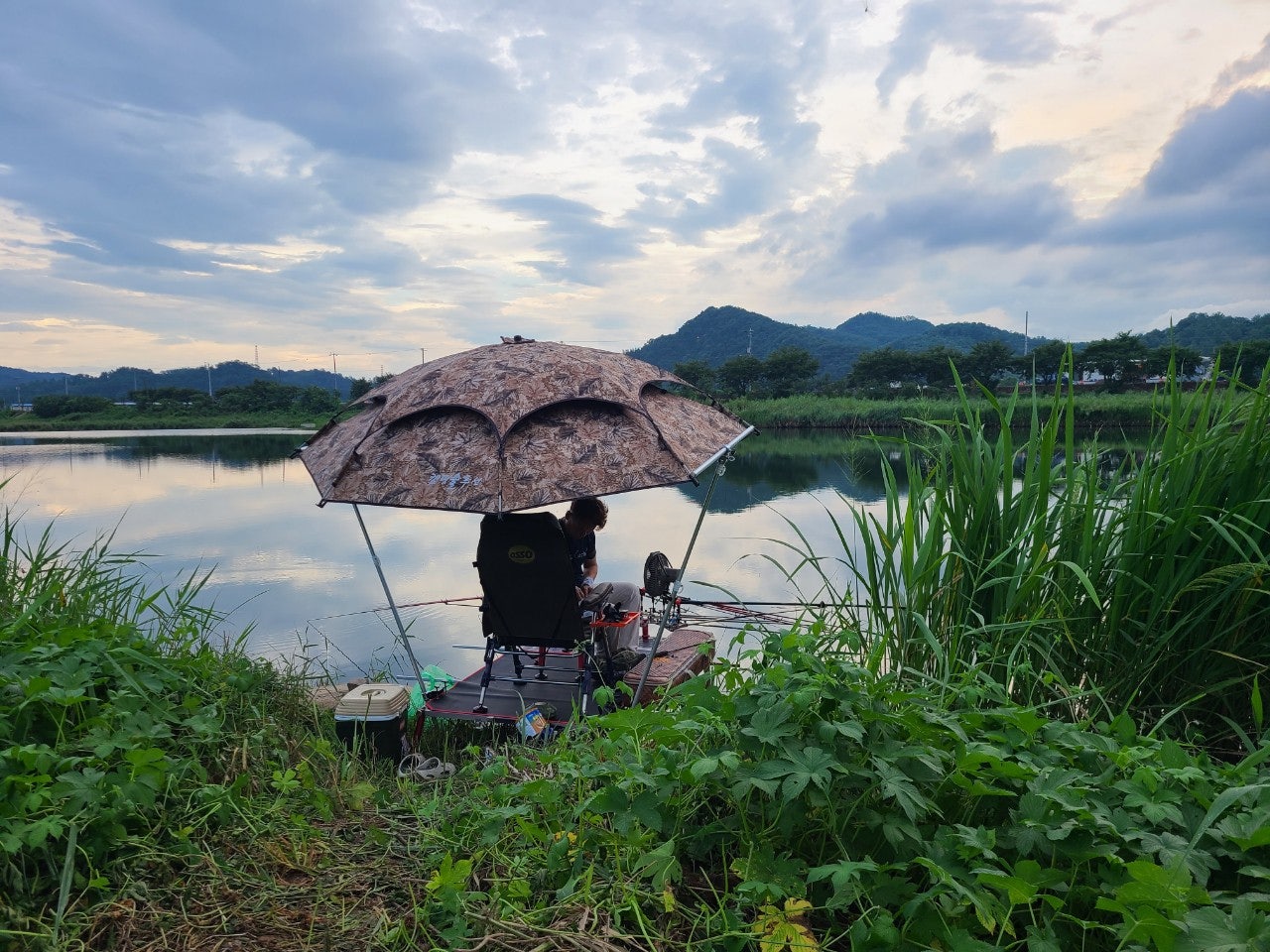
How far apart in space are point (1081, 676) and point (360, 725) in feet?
9.13

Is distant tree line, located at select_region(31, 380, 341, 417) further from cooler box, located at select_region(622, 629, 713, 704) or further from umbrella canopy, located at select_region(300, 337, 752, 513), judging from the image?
umbrella canopy, located at select_region(300, 337, 752, 513)

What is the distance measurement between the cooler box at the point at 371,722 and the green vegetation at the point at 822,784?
26.5 inches

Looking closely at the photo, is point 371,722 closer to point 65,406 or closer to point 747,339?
point 65,406

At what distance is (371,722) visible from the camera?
137 inches

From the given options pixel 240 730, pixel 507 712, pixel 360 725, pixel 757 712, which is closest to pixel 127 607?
pixel 360 725

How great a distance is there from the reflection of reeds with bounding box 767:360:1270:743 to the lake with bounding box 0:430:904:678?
384 mm

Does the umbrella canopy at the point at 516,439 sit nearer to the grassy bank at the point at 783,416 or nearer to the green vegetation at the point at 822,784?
the green vegetation at the point at 822,784

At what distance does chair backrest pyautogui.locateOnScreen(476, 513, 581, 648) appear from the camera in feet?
13.4

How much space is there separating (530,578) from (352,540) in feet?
33.5

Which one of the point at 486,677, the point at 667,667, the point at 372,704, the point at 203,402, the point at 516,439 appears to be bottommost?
the point at 667,667

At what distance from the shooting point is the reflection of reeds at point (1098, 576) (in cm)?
218

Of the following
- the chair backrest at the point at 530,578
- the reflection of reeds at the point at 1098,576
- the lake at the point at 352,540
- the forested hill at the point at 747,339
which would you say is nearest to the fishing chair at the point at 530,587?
the chair backrest at the point at 530,578

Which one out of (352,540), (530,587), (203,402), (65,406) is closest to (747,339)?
(203,402)

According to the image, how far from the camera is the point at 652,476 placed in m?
3.57
